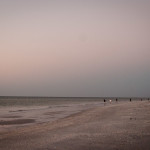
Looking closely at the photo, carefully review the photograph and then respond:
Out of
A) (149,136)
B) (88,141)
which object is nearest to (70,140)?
(88,141)

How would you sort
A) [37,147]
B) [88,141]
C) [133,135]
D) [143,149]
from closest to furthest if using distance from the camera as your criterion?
1. [143,149]
2. [37,147]
3. [88,141]
4. [133,135]

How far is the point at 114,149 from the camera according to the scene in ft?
27.7

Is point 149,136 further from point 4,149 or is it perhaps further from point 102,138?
point 4,149

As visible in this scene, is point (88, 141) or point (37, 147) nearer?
point (37, 147)

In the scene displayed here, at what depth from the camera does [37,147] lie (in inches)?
361

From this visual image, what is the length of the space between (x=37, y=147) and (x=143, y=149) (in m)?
4.22

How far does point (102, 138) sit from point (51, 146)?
8.55 ft

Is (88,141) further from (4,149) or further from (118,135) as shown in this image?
(4,149)

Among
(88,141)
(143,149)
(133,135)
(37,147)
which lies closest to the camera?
(143,149)

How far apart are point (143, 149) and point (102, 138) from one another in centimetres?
254

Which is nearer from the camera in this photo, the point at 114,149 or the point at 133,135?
the point at 114,149

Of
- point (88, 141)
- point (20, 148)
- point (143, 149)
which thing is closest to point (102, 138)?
point (88, 141)

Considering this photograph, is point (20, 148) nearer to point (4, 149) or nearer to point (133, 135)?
point (4, 149)

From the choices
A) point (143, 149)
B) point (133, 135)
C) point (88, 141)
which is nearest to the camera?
point (143, 149)
